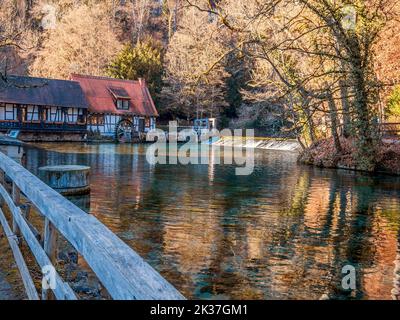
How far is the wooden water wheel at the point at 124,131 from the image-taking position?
46938 millimetres

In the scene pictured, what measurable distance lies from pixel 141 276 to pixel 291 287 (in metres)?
4.14

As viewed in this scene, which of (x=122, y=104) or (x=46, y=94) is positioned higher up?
(x=46, y=94)

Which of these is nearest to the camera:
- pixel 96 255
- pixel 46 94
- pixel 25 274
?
pixel 96 255

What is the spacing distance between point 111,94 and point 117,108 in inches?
71.8

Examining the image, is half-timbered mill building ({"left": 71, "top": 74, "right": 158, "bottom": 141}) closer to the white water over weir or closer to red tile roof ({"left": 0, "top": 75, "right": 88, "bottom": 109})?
red tile roof ({"left": 0, "top": 75, "right": 88, "bottom": 109})

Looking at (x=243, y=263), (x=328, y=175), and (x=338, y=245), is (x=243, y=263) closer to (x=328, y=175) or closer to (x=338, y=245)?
(x=338, y=245)

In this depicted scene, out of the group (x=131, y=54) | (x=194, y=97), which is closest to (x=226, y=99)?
(x=194, y=97)

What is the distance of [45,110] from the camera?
43750 millimetres

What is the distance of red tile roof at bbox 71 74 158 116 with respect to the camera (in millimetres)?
48156

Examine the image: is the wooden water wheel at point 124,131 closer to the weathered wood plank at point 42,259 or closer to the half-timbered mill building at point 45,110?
the half-timbered mill building at point 45,110

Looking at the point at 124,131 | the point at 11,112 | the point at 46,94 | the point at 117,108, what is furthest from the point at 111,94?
the point at 11,112

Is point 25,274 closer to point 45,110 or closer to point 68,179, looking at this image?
point 68,179

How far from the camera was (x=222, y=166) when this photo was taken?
22641 mm

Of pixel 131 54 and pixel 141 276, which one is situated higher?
pixel 131 54
